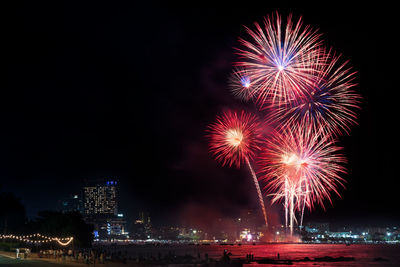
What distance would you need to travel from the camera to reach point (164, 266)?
49.2 m

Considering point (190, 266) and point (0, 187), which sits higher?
point (0, 187)

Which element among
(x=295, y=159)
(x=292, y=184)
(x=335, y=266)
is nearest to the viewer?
(x=295, y=159)

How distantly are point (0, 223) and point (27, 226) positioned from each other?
6.51 m

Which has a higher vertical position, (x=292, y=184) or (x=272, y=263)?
(x=292, y=184)

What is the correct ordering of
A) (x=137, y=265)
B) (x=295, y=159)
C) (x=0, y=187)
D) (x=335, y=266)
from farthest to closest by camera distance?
(x=0, y=187), (x=335, y=266), (x=137, y=265), (x=295, y=159)

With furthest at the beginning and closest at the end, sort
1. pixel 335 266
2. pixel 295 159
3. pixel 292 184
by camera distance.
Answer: pixel 335 266 → pixel 292 184 → pixel 295 159

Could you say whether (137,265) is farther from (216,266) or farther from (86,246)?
(86,246)

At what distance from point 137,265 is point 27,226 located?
64.9m

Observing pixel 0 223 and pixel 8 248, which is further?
pixel 0 223

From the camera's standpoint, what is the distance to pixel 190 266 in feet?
160

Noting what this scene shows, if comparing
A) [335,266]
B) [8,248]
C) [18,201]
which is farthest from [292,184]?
[18,201]

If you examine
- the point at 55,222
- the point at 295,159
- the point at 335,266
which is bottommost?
the point at 335,266

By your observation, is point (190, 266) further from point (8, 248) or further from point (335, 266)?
point (8, 248)

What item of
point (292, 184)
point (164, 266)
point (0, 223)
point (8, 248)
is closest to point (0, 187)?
point (0, 223)
